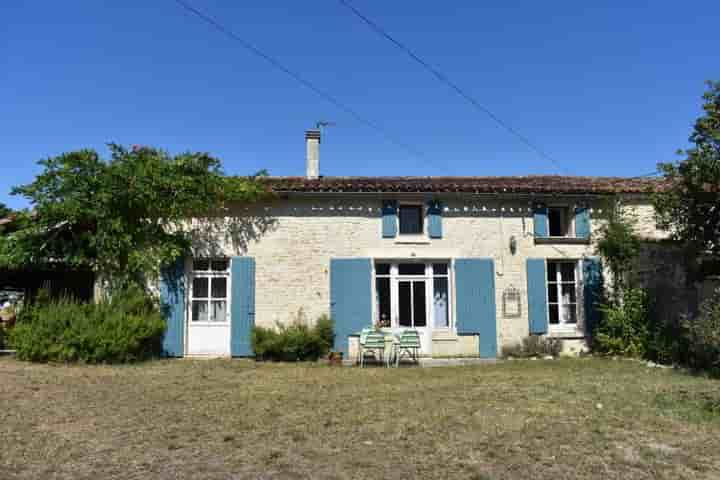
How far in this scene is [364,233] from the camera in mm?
11758

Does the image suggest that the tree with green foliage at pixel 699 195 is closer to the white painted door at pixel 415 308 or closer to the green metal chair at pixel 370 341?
the white painted door at pixel 415 308

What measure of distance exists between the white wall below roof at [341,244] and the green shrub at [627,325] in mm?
1421

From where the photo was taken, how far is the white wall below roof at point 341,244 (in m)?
11.5

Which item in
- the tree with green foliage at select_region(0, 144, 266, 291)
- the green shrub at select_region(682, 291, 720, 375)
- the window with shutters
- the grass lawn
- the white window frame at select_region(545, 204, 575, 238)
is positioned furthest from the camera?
the window with shutters

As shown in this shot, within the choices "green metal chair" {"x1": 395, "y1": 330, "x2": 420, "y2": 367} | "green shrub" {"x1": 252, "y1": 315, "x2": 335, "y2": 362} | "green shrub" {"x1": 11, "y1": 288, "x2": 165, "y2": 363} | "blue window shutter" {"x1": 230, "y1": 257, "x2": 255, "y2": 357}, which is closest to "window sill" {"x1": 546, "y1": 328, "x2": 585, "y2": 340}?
"green metal chair" {"x1": 395, "y1": 330, "x2": 420, "y2": 367}

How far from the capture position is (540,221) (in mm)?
12125

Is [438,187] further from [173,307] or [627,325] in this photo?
[173,307]

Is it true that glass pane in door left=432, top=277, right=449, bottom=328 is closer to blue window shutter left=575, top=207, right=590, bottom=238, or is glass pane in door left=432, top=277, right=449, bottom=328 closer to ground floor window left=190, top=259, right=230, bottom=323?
blue window shutter left=575, top=207, right=590, bottom=238

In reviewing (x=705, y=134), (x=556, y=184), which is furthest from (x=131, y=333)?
(x=705, y=134)

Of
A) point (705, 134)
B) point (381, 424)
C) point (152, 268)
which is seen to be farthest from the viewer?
point (152, 268)

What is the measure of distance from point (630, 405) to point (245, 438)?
4.63 metres

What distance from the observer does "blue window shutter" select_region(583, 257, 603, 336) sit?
1180cm

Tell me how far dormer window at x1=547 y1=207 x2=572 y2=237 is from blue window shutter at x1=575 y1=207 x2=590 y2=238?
11.9 inches

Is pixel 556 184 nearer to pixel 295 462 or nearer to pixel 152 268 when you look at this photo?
pixel 152 268
